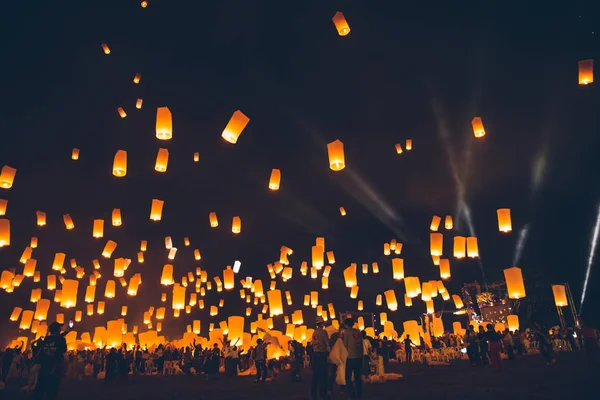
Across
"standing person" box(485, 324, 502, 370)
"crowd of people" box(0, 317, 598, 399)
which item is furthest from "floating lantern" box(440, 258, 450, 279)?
"standing person" box(485, 324, 502, 370)

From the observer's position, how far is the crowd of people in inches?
236

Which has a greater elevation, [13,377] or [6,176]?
[6,176]

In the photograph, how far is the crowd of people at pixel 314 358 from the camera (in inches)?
236

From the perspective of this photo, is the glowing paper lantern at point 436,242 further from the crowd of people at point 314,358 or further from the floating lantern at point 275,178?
the floating lantern at point 275,178

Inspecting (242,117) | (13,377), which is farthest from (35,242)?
(242,117)

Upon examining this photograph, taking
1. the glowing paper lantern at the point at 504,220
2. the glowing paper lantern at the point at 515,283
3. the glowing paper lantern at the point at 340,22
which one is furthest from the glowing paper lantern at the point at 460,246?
the glowing paper lantern at the point at 340,22

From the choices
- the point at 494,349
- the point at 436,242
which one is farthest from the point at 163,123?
the point at 436,242

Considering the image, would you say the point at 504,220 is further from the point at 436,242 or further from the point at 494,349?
the point at 494,349

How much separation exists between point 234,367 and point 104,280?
52.5 feet

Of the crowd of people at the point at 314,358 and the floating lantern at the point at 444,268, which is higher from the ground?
the floating lantern at the point at 444,268

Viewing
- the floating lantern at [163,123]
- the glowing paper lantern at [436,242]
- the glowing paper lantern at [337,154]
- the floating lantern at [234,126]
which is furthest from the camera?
the glowing paper lantern at [436,242]

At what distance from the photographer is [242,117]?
8039mm

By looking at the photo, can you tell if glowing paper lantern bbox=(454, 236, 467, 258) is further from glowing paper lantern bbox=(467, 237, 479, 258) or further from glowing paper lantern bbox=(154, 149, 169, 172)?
glowing paper lantern bbox=(154, 149, 169, 172)

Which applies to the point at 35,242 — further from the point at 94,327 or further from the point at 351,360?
the point at 351,360
